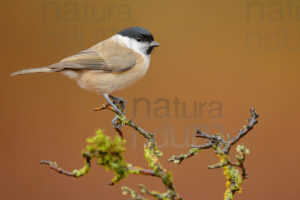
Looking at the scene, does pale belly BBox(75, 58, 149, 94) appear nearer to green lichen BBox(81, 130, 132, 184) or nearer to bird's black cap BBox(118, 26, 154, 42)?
bird's black cap BBox(118, 26, 154, 42)

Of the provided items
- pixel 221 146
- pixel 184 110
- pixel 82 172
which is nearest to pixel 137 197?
pixel 82 172

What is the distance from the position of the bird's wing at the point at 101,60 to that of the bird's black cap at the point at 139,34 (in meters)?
0.06

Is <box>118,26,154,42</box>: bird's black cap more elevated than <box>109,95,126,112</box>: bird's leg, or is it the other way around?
<box>118,26,154,42</box>: bird's black cap

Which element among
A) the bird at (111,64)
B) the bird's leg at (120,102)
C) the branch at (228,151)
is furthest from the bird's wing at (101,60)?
the branch at (228,151)

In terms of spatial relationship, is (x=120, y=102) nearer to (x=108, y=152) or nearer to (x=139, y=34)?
(x=139, y=34)

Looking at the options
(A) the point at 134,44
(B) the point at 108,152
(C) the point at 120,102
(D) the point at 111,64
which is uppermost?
(A) the point at 134,44

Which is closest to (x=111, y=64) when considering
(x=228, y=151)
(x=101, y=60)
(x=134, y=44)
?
(x=101, y=60)

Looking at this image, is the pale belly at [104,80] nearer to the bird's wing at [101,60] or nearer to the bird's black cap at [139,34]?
the bird's wing at [101,60]

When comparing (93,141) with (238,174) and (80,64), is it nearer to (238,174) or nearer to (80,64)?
(238,174)

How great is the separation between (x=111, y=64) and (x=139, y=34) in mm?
173

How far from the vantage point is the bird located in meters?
1.20

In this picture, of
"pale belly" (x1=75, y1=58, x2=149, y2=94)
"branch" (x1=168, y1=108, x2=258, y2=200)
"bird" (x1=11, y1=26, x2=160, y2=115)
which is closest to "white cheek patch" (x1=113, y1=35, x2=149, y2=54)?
"bird" (x1=11, y1=26, x2=160, y2=115)

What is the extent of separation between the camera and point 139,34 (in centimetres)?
129

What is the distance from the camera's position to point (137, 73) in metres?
1.25
